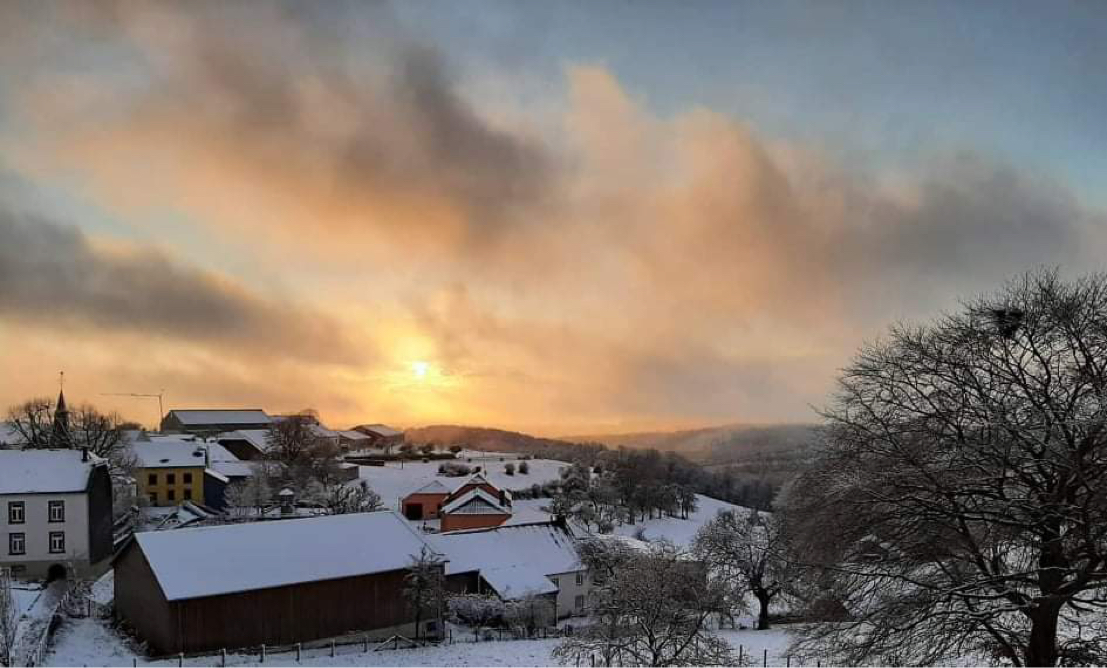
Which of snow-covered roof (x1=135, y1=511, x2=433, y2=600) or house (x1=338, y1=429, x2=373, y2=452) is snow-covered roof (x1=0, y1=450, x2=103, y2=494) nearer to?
snow-covered roof (x1=135, y1=511, x2=433, y2=600)

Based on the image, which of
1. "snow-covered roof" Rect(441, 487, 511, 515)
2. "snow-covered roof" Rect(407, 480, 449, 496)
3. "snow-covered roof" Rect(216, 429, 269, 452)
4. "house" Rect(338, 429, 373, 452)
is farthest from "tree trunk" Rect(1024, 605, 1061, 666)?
"house" Rect(338, 429, 373, 452)

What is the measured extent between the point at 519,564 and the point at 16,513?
25910 mm

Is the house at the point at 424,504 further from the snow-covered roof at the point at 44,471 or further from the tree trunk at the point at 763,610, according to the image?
the tree trunk at the point at 763,610

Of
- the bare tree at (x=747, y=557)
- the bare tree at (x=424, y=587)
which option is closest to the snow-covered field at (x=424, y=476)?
the bare tree at (x=747, y=557)

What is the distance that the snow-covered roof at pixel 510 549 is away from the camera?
3838 centimetres

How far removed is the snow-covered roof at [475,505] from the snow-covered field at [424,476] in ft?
55.7

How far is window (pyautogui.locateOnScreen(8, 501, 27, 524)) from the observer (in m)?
37.4

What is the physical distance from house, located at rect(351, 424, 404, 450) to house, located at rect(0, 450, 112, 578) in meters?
108

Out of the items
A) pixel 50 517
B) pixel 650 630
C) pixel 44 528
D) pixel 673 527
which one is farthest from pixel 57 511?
pixel 673 527

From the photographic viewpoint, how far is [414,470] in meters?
98.9

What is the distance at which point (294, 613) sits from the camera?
93.8 ft

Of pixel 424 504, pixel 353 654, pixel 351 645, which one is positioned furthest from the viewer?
pixel 424 504

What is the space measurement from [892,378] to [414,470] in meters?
90.2

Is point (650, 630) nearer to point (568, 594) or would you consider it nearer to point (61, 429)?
point (568, 594)
